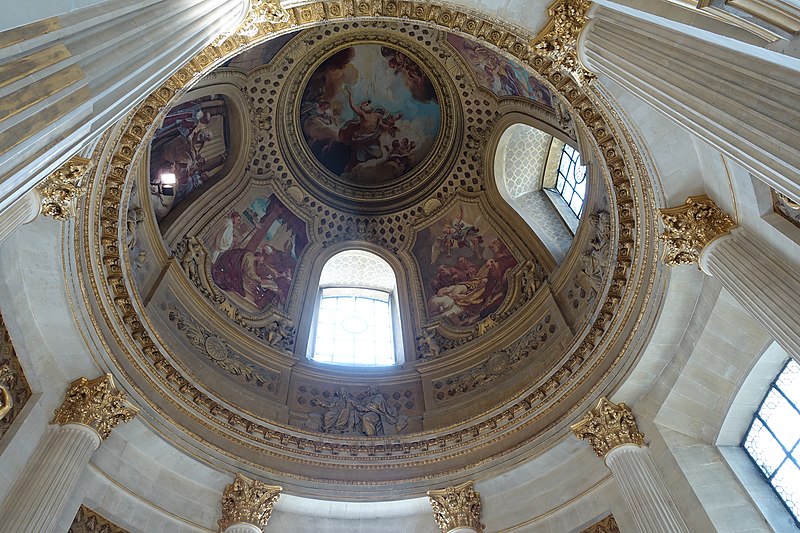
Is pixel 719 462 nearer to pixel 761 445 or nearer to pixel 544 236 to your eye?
pixel 761 445

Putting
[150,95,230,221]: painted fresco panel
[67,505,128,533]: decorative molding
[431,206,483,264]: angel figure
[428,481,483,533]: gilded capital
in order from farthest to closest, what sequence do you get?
[431,206,483,264]: angel figure
[150,95,230,221]: painted fresco panel
[428,481,483,533]: gilded capital
[67,505,128,533]: decorative molding

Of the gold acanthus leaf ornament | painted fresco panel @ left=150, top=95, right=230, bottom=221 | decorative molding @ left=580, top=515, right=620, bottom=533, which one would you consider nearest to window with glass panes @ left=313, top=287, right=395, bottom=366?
painted fresco panel @ left=150, top=95, right=230, bottom=221

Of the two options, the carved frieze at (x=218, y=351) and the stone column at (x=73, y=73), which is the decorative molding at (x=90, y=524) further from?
the stone column at (x=73, y=73)

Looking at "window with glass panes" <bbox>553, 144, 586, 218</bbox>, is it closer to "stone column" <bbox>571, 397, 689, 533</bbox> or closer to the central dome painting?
the central dome painting

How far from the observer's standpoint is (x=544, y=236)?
14.6 metres

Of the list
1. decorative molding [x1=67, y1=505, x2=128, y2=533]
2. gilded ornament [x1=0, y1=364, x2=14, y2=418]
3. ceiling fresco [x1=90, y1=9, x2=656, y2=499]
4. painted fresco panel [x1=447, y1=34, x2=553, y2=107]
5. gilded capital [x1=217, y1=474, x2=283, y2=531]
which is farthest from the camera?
painted fresco panel [x1=447, y1=34, x2=553, y2=107]

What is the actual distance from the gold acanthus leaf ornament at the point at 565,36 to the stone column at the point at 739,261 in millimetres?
2262

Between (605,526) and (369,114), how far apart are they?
13.3 meters

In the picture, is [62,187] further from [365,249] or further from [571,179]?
[571,179]

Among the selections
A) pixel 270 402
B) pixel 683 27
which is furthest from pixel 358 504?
pixel 683 27

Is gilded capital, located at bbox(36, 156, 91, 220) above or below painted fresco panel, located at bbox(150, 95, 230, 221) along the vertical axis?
below

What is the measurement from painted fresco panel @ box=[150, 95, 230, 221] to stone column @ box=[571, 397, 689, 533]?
9.59m

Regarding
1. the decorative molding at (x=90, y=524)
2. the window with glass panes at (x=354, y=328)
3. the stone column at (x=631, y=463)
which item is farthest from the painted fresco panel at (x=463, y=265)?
the decorative molding at (x=90, y=524)

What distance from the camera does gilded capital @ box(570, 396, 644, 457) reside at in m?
9.43
